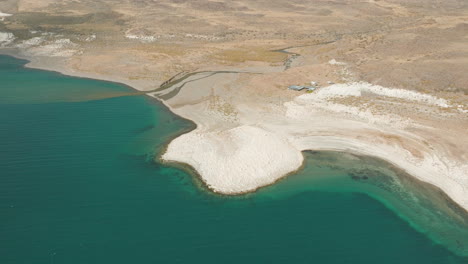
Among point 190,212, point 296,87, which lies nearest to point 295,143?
point 190,212

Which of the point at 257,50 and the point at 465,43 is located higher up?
the point at 465,43

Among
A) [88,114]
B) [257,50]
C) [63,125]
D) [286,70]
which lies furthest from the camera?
[257,50]

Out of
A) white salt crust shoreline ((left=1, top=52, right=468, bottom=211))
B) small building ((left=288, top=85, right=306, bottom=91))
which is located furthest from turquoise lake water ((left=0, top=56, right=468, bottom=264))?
small building ((left=288, top=85, right=306, bottom=91))

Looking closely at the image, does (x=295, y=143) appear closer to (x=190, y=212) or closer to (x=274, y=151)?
(x=274, y=151)

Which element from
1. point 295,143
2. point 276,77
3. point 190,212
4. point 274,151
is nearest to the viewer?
point 190,212

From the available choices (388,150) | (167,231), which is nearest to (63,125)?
(167,231)

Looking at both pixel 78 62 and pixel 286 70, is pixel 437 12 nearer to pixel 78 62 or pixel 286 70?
pixel 286 70

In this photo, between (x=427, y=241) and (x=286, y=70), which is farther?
(x=286, y=70)
